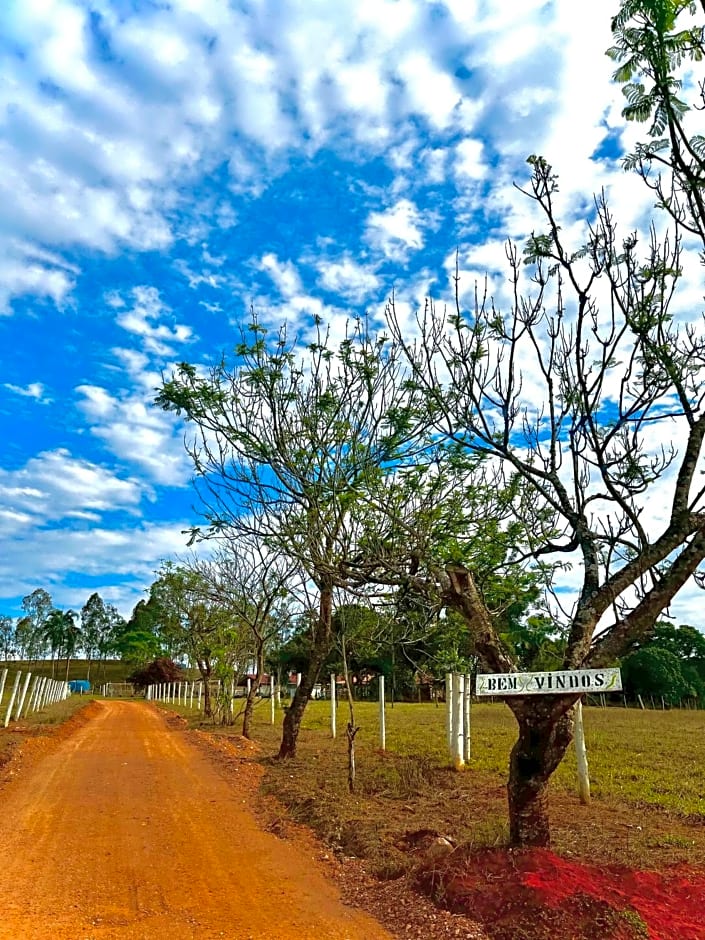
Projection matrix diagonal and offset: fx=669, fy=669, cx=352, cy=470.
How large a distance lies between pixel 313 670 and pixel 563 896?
9.34 meters

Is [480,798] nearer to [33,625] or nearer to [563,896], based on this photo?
[563,896]

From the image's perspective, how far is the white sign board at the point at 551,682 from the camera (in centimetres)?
584

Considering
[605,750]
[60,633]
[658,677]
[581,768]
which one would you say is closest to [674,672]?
[658,677]

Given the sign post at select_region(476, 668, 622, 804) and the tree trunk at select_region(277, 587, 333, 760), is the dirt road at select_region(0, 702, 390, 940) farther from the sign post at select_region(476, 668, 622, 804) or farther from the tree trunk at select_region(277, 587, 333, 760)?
the tree trunk at select_region(277, 587, 333, 760)

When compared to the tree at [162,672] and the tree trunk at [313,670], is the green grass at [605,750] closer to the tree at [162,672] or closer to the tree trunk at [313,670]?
the tree trunk at [313,670]

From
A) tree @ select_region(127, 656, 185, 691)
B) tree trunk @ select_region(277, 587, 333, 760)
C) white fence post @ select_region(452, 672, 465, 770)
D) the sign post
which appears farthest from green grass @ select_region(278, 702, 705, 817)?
tree @ select_region(127, 656, 185, 691)

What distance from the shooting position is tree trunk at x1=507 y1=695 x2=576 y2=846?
642 centimetres

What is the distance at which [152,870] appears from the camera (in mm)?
6656

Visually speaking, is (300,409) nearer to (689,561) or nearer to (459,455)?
(459,455)

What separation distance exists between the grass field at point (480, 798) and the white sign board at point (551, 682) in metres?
1.64

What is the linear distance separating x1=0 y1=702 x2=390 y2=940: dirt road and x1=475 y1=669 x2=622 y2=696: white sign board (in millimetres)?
2245

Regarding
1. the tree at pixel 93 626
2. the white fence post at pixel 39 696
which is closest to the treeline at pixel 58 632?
the tree at pixel 93 626

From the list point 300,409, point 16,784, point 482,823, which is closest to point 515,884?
point 482,823

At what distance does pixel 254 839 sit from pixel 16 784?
5.93m
